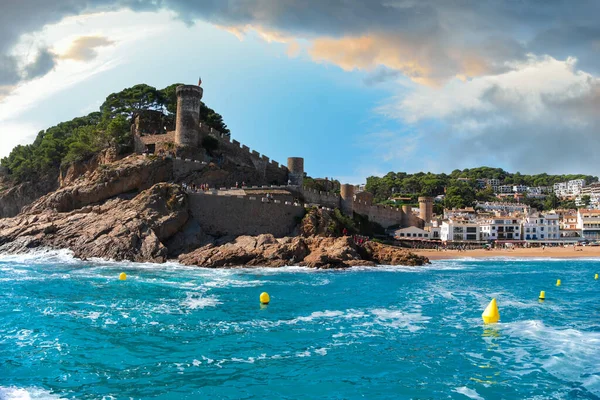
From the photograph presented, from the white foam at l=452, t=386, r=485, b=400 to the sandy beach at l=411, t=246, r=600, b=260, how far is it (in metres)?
37.7

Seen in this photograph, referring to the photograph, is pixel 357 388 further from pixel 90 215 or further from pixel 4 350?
pixel 90 215

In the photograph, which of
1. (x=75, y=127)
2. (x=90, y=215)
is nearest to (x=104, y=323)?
(x=90, y=215)

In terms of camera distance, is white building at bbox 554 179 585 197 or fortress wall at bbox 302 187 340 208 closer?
fortress wall at bbox 302 187 340 208

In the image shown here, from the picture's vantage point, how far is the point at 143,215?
35062 millimetres

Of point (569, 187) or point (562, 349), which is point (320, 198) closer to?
point (562, 349)

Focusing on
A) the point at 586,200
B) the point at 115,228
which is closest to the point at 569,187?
the point at 586,200

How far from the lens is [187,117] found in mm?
45906

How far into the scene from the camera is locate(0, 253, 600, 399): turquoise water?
10.2 metres

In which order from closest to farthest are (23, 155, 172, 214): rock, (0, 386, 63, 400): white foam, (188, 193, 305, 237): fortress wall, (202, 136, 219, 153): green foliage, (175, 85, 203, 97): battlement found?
(0, 386, 63, 400): white foam, (188, 193, 305, 237): fortress wall, (23, 155, 172, 214): rock, (175, 85, 203, 97): battlement, (202, 136, 219, 153): green foliage

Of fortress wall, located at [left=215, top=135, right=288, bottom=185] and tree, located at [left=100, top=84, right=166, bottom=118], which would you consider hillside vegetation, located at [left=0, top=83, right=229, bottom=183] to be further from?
fortress wall, located at [left=215, top=135, right=288, bottom=185]

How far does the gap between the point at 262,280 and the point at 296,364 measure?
13880 mm

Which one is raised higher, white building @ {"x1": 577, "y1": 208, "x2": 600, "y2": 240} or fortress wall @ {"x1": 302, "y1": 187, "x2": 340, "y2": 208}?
fortress wall @ {"x1": 302, "y1": 187, "x2": 340, "y2": 208}

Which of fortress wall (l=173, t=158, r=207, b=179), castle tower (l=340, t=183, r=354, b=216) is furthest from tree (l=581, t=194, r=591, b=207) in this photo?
fortress wall (l=173, t=158, r=207, b=179)

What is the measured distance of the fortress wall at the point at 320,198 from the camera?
1832 inches
